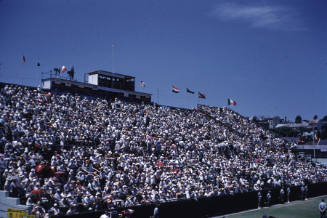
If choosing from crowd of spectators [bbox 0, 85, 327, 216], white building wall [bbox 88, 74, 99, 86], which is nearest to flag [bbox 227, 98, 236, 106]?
crowd of spectators [bbox 0, 85, 327, 216]

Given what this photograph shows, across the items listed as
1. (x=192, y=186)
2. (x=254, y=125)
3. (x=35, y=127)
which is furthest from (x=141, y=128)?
(x=254, y=125)

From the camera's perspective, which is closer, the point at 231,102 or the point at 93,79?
the point at 93,79

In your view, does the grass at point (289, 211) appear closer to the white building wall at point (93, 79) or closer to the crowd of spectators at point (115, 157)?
the crowd of spectators at point (115, 157)

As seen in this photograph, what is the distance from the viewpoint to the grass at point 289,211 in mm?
26516

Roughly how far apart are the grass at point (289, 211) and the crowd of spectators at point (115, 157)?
2.47 meters

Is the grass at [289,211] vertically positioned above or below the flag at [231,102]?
below

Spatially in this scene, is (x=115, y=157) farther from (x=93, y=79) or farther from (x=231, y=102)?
(x=231, y=102)

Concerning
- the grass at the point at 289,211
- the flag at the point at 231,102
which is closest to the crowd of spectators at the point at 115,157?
the grass at the point at 289,211

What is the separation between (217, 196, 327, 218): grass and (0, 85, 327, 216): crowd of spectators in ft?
8.09

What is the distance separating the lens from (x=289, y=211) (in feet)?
93.8

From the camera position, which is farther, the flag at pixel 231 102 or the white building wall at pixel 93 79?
the flag at pixel 231 102

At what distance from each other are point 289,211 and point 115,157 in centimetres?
1457

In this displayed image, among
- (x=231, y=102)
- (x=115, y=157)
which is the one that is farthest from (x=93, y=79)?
(x=231, y=102)

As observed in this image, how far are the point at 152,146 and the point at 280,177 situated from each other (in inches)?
596
